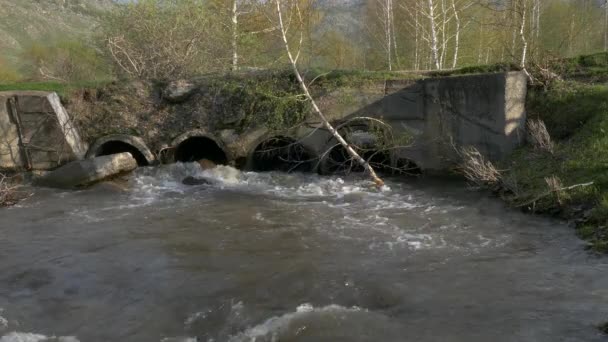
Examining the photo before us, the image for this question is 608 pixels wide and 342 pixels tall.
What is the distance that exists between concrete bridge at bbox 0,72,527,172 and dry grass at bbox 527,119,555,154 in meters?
0.47

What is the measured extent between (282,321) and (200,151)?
1173 cm

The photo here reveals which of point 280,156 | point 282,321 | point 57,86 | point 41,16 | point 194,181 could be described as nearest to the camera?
point 282,321

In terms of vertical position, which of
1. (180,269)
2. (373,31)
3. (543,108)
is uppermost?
(373,31)

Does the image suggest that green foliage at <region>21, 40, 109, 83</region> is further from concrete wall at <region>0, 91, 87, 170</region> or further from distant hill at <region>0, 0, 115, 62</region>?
distant hill at <region>0, 0, 115, 62</region>

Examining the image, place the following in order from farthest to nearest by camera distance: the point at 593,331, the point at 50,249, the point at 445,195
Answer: the point at 445,195 < the point at 50,249 < the point at 593,331

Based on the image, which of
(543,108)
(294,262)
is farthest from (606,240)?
(543,108)

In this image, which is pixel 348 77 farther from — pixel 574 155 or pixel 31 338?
pixel 31 338

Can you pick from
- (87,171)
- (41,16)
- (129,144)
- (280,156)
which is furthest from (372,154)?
(41,16)

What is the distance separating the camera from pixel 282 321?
5.68m

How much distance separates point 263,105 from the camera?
557 inches

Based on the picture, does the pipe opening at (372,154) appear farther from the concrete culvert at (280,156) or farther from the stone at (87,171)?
the stone at (87,171)

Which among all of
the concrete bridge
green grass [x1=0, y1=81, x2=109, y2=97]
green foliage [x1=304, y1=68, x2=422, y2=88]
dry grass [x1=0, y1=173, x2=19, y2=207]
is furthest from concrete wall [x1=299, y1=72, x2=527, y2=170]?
dry grass [x1=0, y1=173, x2=19, y2=207]

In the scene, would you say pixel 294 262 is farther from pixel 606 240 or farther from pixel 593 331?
pixel 606 240

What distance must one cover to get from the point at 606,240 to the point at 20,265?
8296 millimetres
